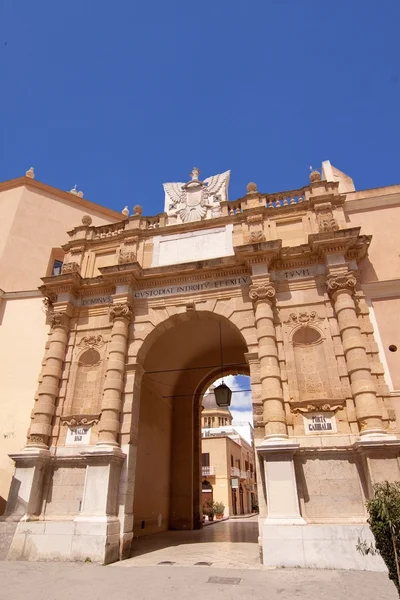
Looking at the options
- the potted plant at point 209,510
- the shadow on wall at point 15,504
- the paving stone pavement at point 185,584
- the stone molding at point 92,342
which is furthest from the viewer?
the potted plant at point 209,510

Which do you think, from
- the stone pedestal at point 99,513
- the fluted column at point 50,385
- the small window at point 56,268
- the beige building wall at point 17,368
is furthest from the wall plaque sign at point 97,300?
the stone pedestal at point 99,513

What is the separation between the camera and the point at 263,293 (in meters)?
11.4

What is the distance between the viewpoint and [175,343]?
607 inches

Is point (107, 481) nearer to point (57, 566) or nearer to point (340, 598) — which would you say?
point (57, 566)

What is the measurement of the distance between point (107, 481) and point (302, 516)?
4.71 meters

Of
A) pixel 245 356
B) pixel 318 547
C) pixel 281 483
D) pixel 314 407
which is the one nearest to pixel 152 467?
pixel 245 356

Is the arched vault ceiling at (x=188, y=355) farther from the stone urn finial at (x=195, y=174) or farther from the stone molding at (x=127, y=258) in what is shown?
the stone urn finial at (x=195, y=174)

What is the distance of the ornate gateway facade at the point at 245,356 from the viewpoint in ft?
29.3

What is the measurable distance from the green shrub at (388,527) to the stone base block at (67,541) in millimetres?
6722

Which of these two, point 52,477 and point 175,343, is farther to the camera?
point 175,343

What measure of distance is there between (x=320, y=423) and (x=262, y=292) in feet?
12.8

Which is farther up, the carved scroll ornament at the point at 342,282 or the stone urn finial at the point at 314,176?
the stone urn finial at the point at 314,176

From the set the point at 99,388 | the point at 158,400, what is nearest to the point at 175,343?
the point at 158,400

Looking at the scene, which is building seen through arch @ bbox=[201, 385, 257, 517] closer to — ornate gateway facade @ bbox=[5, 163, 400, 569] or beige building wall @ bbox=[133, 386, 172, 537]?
beige building wall @ bbox=[133, 386, 172, 537]
